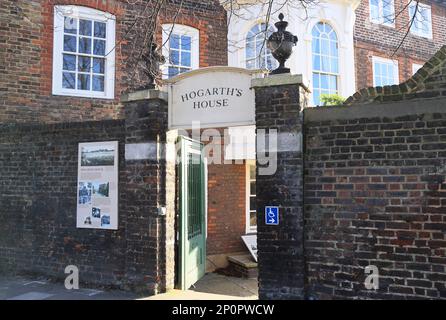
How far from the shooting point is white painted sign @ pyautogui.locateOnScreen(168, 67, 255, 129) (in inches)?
254

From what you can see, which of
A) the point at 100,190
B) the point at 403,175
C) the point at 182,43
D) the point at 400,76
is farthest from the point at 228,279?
the point at 400,76

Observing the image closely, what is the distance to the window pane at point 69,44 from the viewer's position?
9.66 meters

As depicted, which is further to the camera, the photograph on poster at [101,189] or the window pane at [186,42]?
the window pane at [186,42]

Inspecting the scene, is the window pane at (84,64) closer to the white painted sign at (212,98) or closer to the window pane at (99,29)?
the window pane at (99,29)

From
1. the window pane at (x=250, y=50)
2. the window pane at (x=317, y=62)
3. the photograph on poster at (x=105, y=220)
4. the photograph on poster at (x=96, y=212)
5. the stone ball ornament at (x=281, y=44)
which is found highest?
the window pane at (x=250, y=50)

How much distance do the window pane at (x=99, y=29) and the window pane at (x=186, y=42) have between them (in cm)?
186

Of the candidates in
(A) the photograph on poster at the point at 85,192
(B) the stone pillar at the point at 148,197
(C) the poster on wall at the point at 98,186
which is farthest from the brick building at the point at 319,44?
(A) the photograph on poster at the point at 85,192

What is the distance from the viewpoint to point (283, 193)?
5.91m

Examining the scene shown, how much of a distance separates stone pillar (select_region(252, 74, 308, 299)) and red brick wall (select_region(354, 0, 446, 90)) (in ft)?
22.3

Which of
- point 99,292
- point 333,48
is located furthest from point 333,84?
point 99,292

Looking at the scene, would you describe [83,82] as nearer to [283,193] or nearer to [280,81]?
[280,81]

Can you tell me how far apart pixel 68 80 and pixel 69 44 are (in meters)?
0.80

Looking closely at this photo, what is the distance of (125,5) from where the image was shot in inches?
403

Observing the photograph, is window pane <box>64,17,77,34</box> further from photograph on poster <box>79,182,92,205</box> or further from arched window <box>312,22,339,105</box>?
arched window <box>312,22,339,105</box>
